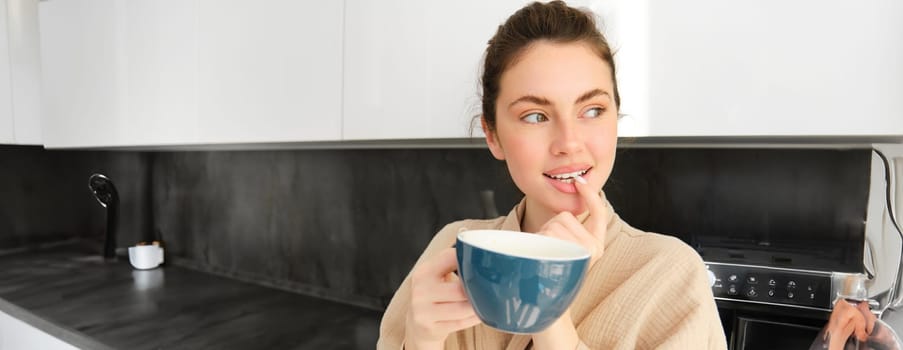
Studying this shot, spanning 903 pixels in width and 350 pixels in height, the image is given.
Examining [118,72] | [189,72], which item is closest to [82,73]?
[118,72]

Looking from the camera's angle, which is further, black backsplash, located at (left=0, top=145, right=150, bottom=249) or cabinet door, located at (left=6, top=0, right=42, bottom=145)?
black backsplash, located at (left=0, top=145, right=150, bottom=249)

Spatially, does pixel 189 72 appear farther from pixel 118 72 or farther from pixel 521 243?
pixel 521 243

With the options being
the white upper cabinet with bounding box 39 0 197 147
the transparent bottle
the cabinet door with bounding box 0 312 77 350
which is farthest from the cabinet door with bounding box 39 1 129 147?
the transparent bottle

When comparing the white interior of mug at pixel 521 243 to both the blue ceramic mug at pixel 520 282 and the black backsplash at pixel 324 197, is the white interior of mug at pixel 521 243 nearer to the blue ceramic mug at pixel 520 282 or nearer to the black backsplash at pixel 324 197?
the blue ceramic mug at pixel 520 282

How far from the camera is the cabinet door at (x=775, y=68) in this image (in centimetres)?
63

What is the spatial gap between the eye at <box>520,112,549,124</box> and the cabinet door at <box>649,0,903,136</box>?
283 mm

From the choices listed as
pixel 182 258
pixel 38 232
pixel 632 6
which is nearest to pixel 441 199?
pixel 632 6

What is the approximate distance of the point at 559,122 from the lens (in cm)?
54

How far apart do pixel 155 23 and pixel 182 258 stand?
1003 millimetres

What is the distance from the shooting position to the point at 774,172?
3.23 feet

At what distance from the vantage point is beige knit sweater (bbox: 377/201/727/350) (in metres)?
0.55

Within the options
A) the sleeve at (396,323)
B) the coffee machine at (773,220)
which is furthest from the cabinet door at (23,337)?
the coffee machine at (773,220)

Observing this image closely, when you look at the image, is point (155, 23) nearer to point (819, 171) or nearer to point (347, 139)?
point (347, 139)

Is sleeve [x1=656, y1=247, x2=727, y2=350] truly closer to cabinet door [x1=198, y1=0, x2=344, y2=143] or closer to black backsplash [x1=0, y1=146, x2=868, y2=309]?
black backsplash [x1=0, y1=146, x2=868, y2=309]
